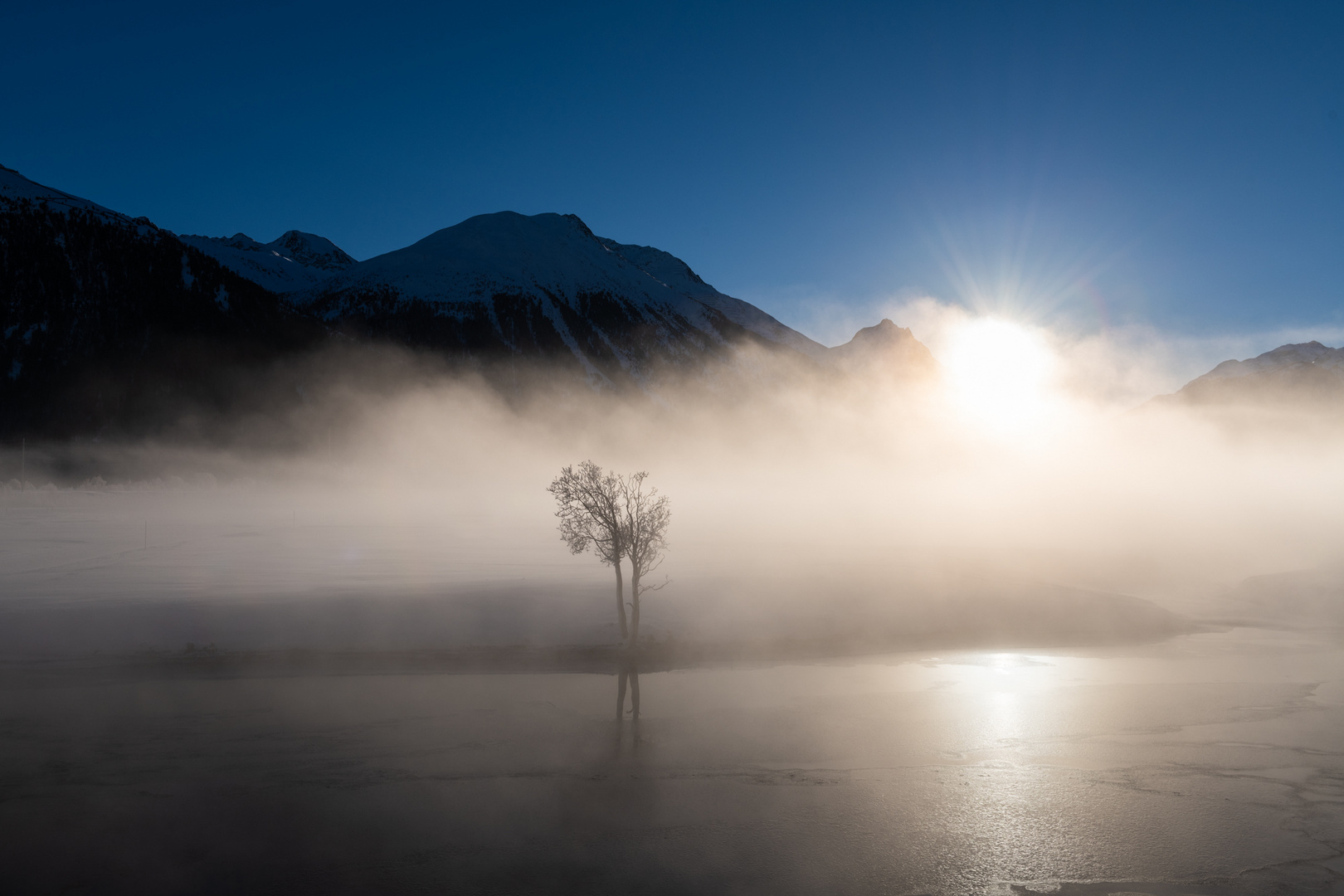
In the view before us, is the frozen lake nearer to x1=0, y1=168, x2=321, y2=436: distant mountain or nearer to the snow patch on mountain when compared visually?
x1=0, y1=168, x2=321, y2=436: distant mountain

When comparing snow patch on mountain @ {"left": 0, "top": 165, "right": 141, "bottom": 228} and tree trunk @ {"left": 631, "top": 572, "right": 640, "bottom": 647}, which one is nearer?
tree trunk @ {"left": 631, "top": 572, "right": 640, "bottom": 647}

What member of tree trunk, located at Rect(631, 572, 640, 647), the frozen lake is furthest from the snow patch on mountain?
tree trunk, located at Rect(631, 572, 640, 647)

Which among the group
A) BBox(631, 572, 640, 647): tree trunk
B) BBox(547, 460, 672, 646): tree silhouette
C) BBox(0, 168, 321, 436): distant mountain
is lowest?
BBox(631, 572, 640, 647): tree trunk

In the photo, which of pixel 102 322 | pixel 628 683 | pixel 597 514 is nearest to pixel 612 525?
pixel 597 514

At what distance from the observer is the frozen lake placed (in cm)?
1967

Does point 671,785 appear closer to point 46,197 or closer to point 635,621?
point 635,621

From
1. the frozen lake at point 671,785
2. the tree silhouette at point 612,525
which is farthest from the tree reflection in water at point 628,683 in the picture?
the tree silhouette at point 612,525

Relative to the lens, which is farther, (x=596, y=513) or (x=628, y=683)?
(x=596, y=513)

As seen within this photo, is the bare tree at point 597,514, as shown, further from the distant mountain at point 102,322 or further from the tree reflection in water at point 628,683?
the distant mountain at point 102,322

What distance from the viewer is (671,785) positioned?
2564cm

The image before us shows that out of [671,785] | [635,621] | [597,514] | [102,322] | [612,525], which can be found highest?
[102,322]

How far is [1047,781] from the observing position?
26031 millimetres

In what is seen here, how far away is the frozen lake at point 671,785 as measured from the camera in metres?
19.7

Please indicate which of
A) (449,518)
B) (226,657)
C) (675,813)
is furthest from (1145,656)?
(449,518)
